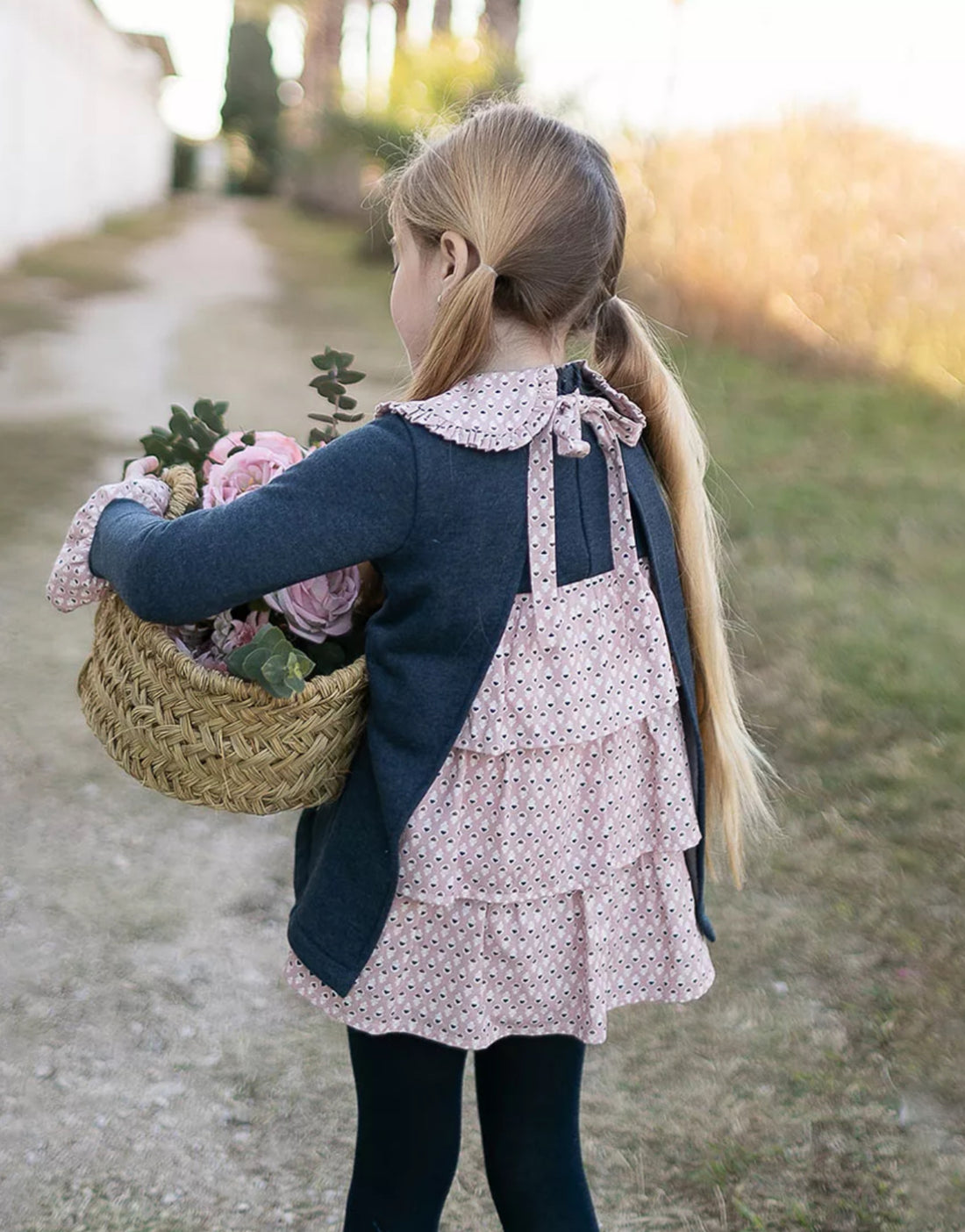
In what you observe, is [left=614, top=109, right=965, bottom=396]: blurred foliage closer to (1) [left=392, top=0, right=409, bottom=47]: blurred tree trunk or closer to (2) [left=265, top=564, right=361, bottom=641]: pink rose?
(2) [left=265, top=564, right=361, bottom=641]: pink rose

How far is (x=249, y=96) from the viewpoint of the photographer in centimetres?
4216

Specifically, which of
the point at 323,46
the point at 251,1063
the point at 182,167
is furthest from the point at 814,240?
the point at 182,167

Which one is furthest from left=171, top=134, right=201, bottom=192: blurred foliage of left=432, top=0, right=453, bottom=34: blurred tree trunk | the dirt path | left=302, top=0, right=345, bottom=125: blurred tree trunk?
the dirt path

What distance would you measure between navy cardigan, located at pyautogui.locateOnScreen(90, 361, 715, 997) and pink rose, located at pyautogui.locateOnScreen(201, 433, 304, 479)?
13cm

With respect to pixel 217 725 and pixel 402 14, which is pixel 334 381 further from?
pixel 402 14

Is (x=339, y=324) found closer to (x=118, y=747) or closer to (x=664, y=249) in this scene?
(x=664, y=249)

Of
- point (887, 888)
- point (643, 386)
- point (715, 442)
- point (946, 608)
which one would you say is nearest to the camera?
point (643, 386)

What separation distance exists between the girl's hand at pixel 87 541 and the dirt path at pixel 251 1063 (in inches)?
45.8

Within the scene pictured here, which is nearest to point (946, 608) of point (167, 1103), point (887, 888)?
point (887, 888)

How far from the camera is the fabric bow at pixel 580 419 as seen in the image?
1398mm

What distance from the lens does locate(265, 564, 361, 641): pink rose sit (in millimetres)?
1420

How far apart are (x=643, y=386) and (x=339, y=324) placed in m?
9.96

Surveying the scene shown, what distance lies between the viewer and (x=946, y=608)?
5133 mm

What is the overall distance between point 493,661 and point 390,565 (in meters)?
0.16
